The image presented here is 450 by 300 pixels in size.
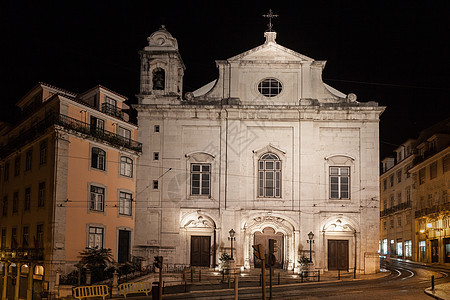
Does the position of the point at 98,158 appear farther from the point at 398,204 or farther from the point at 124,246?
the point at 398,204

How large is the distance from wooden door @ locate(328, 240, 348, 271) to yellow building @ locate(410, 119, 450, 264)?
15.9m

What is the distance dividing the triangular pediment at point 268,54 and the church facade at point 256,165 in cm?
7

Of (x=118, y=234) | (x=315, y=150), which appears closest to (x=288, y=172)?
(x=315, y=150)

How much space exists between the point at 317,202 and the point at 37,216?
60.2ft

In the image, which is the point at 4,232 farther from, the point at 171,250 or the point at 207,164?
the point at 207,164

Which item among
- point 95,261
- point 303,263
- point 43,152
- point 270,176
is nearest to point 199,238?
point 270,176

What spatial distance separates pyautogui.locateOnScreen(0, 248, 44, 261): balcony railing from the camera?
112ft

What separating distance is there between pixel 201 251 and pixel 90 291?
12166 millimetres

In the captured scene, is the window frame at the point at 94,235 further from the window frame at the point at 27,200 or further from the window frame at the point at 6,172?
the window frame at the point at 6,172

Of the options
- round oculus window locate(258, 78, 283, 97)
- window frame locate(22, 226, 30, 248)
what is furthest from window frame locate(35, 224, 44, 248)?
round oculus window locate(258, 78, 283, 97)

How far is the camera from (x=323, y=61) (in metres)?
40.7

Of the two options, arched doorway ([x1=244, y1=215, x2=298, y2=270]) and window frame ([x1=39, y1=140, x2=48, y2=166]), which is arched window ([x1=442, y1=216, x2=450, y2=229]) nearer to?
arched doorway ([x1=244, y1=215, x2=298, y2=270])

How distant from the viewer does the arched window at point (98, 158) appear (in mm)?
36684

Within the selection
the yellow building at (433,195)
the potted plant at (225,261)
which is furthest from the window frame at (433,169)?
the potted plant at (225,261)
